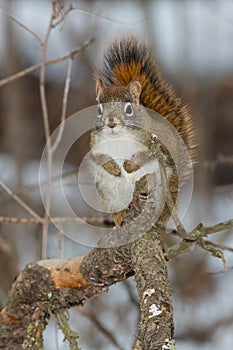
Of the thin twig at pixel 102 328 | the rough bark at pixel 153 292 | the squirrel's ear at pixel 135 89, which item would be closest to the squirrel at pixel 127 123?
the squirrel's ear at pixel 135 89

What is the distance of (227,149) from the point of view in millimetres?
3771

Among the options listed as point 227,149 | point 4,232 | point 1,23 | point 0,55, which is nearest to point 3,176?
point 4,232

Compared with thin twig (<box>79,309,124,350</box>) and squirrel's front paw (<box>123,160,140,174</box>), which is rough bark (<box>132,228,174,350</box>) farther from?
thin twig (<box>79,309,124,350</box>)

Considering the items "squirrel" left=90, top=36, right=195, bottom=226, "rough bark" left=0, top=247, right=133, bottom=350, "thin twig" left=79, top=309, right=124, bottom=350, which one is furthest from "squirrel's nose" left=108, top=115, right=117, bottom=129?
"thin twig" left=79, top=309, right=124, bottom=350

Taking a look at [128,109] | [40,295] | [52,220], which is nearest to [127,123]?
[128,109]

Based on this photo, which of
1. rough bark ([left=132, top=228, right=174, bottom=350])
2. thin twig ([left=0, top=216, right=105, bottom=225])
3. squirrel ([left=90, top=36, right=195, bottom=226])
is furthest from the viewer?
thin twig ([left=0, top=216, right=105, bottom=225])

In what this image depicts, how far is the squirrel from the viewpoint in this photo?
6.08ft

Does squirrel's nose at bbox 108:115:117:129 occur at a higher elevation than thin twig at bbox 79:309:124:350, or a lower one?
higher

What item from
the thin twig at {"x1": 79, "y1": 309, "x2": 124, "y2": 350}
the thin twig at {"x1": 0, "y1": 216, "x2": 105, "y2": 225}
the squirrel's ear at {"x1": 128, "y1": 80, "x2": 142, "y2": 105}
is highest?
the squirrel's ear at {"x1": 128, "y1": 80, "x2": 142, "y2": 105}

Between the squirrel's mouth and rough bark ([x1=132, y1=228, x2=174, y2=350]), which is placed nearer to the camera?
rough bark ([x1=132, y1=228, x2=174, y2=350])

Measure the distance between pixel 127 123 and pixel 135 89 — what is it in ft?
0.28

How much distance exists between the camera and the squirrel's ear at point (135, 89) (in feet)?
6.27

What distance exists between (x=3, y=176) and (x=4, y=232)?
25 centimetres

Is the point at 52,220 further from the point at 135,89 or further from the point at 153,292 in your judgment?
the point at 153,292
